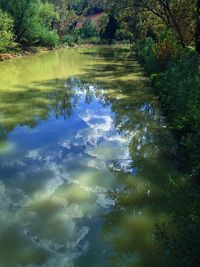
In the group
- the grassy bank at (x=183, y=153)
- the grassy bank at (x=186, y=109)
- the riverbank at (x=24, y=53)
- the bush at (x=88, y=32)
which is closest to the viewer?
the grassy bank at (x=183, y=153)

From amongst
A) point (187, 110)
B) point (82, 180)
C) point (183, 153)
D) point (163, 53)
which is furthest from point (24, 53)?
point (82, 180)

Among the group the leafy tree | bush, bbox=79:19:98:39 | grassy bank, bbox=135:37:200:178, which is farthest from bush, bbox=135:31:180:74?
bush, bbox=79:19:98:39

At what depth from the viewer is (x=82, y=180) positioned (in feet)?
34.4

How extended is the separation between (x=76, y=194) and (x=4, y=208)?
173 cm

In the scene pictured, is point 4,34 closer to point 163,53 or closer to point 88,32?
point 163,53

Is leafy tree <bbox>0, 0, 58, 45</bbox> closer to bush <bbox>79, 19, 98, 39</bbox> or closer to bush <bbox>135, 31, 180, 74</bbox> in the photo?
bush <bbox>135, 31, 180, 74</bbox>

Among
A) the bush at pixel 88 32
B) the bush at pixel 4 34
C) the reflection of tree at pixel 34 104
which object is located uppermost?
the reflection of tree at pixel 34 104

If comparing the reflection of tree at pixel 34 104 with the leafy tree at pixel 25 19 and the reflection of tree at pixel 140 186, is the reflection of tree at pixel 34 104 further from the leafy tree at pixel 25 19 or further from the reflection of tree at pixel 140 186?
the leafy tree at pixel 25 19

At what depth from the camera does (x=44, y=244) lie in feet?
24.7

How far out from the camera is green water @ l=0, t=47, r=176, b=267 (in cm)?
740

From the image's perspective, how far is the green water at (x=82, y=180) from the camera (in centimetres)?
740

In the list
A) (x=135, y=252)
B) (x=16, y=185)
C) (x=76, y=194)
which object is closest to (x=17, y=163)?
(x=16, y=185)

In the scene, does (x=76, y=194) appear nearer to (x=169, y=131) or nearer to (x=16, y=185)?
(x=16, y=185)

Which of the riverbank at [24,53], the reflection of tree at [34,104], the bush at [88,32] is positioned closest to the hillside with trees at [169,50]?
the riverbank at [24,53]
